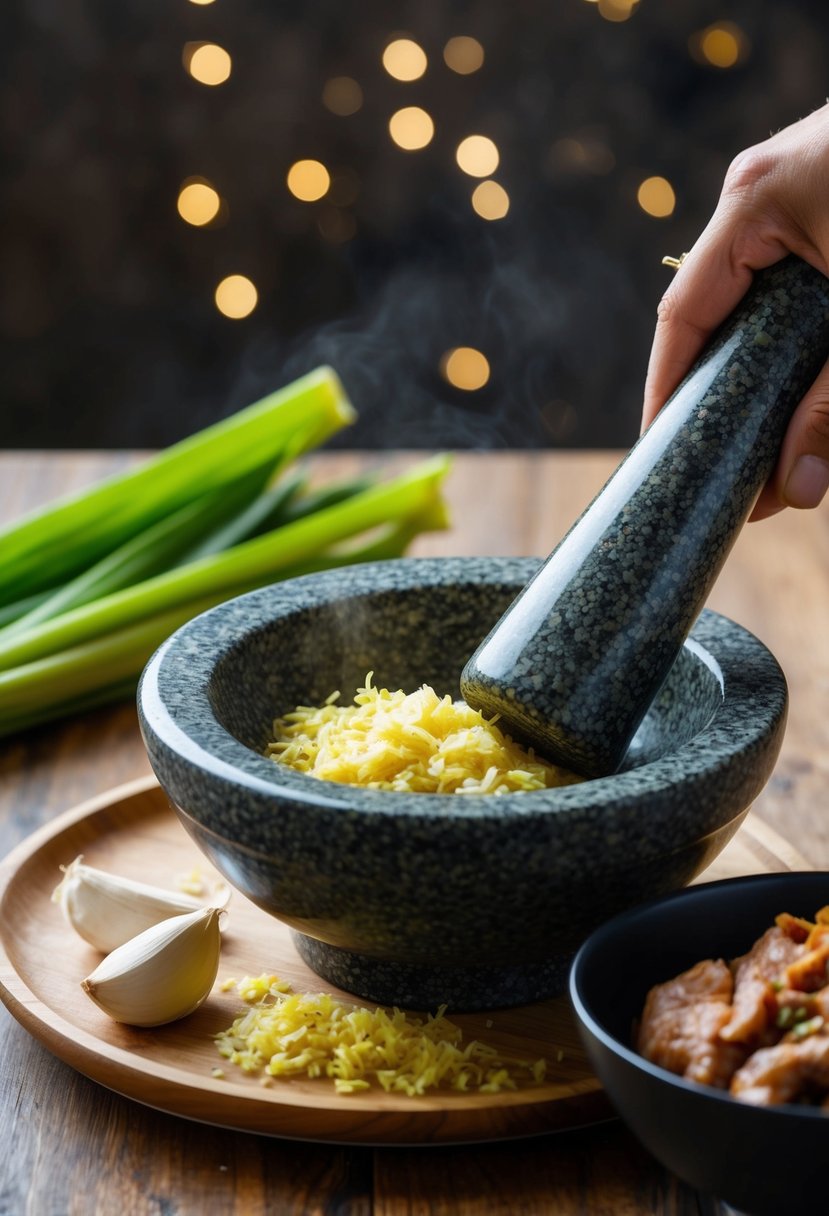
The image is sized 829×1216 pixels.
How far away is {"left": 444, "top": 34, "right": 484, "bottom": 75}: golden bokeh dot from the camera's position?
480 cm

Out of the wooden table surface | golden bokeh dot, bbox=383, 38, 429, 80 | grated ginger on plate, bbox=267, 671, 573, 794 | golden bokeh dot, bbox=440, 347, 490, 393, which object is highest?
golden bokeh dot, bbox=383, 38, 429, 80

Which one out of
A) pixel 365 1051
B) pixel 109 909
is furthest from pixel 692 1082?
pixel 109 909

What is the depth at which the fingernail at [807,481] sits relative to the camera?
1631 mm

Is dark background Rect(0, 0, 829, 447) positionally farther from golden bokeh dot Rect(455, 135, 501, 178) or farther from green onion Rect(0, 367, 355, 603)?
green onion Rect(0, 367, 355, 603)

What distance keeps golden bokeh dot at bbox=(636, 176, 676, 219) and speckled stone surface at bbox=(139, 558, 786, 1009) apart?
356 cm

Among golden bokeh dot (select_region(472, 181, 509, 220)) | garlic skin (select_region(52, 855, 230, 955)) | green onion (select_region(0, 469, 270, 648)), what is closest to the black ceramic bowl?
garlic skin (select_region(52, 855, 230, 955))

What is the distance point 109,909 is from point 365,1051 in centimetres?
40

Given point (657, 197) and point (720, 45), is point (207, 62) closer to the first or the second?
point (657, 197)

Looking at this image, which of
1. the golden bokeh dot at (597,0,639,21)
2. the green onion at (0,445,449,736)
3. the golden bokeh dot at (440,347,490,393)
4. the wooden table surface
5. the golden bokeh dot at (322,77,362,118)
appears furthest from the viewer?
the golden bokeh dot at (440,347,490,393)

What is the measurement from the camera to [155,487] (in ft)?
9.10

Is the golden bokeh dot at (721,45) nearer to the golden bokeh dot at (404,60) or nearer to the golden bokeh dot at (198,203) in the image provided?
the golden bokeh dot at (404,60)

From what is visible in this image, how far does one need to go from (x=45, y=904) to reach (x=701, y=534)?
37.0 inches

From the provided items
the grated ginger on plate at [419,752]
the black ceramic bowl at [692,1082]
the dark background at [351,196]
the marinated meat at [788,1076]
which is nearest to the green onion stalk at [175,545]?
the grated ginger on plate at [419,752]

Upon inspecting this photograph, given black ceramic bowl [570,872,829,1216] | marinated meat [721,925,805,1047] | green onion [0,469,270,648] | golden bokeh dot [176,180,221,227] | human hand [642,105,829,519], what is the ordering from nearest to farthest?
black ceramic bowl [570,872,829,1216] → marinated meat [721,925,805,1047] → human hand [642,105,829,519] → green onion [0,469,270,648] → golden bokeh dot [176,180,221,227]
